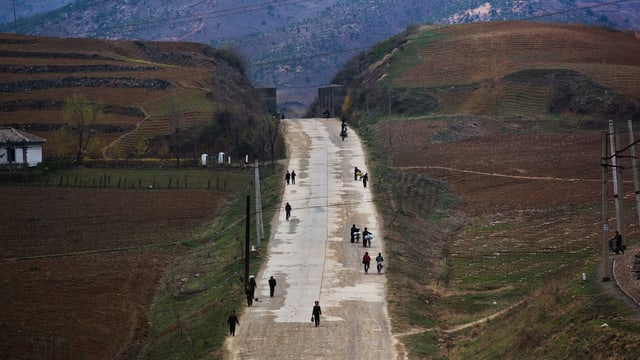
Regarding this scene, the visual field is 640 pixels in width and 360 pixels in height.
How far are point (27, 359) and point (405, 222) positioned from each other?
2420cm

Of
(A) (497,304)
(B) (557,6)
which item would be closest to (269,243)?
(A) (497,304)

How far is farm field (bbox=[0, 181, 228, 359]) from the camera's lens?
41.0m

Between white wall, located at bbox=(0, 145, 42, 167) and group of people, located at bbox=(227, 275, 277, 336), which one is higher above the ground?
white wall, located at bbox=(0, 145, 42, 167)

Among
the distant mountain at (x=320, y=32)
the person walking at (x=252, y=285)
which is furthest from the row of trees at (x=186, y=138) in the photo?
the distant mountain at (x=320, y=32)

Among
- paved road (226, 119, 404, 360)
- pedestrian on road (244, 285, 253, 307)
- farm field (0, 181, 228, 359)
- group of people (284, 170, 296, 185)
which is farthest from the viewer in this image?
group of people (284, 170, 296, 185)

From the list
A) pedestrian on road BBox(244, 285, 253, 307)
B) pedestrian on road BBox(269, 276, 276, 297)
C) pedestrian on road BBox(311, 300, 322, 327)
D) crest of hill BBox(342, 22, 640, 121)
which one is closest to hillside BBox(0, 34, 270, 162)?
crest of hill BBox(342, 22, 640, 121)

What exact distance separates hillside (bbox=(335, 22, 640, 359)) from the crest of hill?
16 cm

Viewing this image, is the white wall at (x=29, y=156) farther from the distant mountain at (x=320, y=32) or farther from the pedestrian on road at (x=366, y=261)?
the distant mountain at (x=320, y=32)

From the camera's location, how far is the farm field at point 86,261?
134ft

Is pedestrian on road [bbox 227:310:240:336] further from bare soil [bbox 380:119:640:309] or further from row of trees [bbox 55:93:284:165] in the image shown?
row of trees [bbox 55:93:284:165]

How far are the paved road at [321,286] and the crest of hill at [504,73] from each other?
23.5 m

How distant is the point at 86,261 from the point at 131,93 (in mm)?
43528

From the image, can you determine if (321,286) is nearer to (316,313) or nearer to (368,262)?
(368,262)

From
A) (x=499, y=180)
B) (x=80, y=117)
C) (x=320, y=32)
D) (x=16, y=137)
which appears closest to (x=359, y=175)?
(x=499, y=180)
